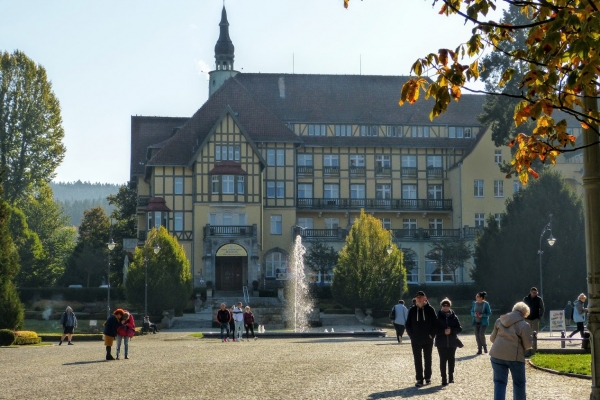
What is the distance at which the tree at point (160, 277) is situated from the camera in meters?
58.0

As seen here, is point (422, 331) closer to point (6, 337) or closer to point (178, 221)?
point (6, 337)

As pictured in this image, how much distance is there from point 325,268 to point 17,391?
181ft

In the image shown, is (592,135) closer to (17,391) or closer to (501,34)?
(501,34)

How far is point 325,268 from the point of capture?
239ft

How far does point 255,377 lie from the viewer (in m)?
20.2

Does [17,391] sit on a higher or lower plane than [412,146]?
lower

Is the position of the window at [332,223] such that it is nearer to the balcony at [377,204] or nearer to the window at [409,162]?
the balcony at [377,204]

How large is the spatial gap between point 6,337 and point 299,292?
34.6 m

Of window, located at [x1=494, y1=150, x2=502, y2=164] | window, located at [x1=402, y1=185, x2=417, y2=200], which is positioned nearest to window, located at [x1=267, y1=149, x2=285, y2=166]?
window, located at [x1=402, y1=185, x2=417, y2=200]

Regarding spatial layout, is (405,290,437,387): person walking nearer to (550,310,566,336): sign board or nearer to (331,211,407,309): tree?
(550,310,566,336): sign board

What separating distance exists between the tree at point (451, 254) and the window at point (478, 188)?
4.56 meters

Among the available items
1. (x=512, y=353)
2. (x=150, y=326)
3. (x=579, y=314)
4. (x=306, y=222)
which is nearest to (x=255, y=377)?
(x=512, y=353)

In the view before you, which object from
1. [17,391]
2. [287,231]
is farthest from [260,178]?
[17,391]

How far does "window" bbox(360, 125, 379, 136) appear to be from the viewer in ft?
265
